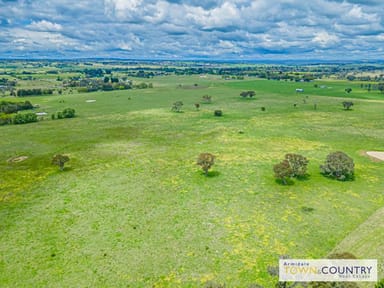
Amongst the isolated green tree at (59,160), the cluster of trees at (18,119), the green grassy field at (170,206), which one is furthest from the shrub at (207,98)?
the isolated green tree at (59,160)

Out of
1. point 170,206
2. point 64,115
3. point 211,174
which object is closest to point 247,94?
point 64,115

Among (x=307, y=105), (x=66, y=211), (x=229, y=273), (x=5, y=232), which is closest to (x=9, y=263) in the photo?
(x=5, y=232)

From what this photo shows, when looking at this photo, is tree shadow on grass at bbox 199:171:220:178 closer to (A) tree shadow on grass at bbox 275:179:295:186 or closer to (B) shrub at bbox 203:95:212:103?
(A) tree shadow on grass at bbox 275:179:295:186

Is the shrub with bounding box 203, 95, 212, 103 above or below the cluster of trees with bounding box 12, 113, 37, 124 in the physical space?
above

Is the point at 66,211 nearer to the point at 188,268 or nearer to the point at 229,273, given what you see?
the point at 188,268

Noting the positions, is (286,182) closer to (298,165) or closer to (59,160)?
(298,165)

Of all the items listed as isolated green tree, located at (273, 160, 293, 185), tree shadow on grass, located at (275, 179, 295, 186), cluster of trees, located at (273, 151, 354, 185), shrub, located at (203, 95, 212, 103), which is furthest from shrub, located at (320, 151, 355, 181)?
shrub, located at (203, 95, 212, 103)

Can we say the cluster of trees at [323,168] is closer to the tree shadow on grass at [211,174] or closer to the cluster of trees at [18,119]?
the tree shadow on grass at [211,174]
